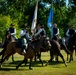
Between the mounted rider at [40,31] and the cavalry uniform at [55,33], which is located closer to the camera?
the mounted rider at [40,31]

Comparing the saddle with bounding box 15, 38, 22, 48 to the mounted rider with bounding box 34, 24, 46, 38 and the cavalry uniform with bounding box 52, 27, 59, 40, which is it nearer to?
the mounted rider with bounding box 34, 24, 46, 38

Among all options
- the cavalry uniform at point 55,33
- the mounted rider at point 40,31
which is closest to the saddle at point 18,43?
the mounted rider at point 40,31

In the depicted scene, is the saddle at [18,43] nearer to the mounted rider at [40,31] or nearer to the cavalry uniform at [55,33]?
the mounted rider at [40,31]

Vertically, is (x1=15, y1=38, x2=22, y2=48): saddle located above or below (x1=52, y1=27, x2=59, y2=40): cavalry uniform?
below

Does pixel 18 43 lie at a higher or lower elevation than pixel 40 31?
lower

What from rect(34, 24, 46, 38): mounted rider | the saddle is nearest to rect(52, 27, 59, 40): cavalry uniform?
rect(34, 24, 46, 38): mounted rider

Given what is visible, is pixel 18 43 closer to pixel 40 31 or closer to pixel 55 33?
pixel 40 31

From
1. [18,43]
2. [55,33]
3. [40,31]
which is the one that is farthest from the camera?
[55,33]

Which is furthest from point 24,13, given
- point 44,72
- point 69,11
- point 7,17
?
point 44,72

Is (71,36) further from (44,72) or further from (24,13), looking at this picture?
(24,13)

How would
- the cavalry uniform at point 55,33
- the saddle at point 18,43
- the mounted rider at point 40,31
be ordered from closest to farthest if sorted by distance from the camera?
1. the saddle at point 18,43
2. the mounted rider at point 40,31
3. the cavalry uniform at point 55,33

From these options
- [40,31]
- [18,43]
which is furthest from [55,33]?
[18,43]

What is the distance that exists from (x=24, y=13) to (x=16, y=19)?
2475mm

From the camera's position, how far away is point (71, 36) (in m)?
22.1
